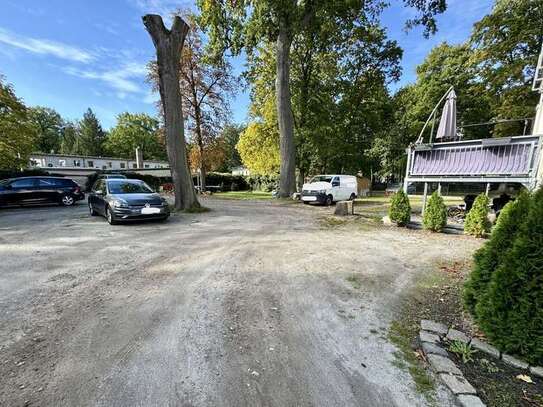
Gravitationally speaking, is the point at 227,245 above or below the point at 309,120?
below

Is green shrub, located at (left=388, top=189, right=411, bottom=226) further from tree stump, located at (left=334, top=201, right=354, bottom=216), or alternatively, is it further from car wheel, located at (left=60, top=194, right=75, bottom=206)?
car wheel, located at (left=60, top=194, right=75, bottom=206)

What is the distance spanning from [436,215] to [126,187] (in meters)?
9.65

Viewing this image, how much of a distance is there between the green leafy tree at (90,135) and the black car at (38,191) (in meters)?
48.7

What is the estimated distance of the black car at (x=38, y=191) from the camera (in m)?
12.1

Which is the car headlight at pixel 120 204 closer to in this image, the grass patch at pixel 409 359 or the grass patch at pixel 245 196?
the grass patch at pixel 409 359

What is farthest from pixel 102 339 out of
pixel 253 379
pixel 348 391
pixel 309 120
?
pixel 309 120

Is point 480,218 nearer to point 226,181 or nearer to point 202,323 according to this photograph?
point 202,323

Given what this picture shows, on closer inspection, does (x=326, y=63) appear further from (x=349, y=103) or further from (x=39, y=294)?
(x=39, y=294)

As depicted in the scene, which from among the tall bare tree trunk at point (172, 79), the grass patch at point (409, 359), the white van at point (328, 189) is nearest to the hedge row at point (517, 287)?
the grass patch at point (409, 359)

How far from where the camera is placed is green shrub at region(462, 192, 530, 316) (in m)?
2.55

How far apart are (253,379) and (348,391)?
707 mm

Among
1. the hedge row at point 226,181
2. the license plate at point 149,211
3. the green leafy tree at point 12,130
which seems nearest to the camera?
the license plate at point 149,211

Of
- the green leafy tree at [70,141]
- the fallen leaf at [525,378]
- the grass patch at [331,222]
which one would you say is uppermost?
the green leafy tree at [70,141]

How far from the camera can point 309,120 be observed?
19594 millimetres
